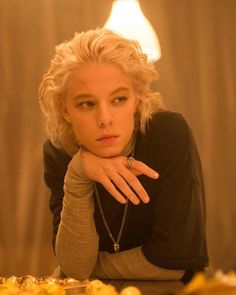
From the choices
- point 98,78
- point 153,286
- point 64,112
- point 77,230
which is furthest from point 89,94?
point 153,286

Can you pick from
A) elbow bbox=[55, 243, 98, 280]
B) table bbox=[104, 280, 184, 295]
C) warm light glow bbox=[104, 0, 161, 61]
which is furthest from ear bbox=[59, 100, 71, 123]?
warm light glow bbox=[104, 0, 161, 61]

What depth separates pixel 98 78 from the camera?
3.36ft

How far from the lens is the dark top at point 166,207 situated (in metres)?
1.03

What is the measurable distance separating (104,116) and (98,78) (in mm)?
90

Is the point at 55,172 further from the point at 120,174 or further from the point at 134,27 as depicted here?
the point at 134,27

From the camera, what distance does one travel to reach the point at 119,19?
1.75 metres

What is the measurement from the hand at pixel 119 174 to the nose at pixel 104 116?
8 centimetres

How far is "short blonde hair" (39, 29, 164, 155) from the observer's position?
105cm

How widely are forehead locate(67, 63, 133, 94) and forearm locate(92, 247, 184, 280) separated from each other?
378 mm

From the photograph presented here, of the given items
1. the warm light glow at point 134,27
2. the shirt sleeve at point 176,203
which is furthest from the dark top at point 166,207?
the warm light glow at point 134,27

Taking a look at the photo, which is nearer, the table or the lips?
the table

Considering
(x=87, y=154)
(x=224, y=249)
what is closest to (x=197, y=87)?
(x=224, y=249)

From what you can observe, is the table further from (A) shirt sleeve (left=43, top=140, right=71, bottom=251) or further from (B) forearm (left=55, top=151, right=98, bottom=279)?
(A) shirt sleeve (left=43, top=140, right=71, bottom=251)

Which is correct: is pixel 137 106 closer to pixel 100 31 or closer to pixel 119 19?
pixel 100 31
